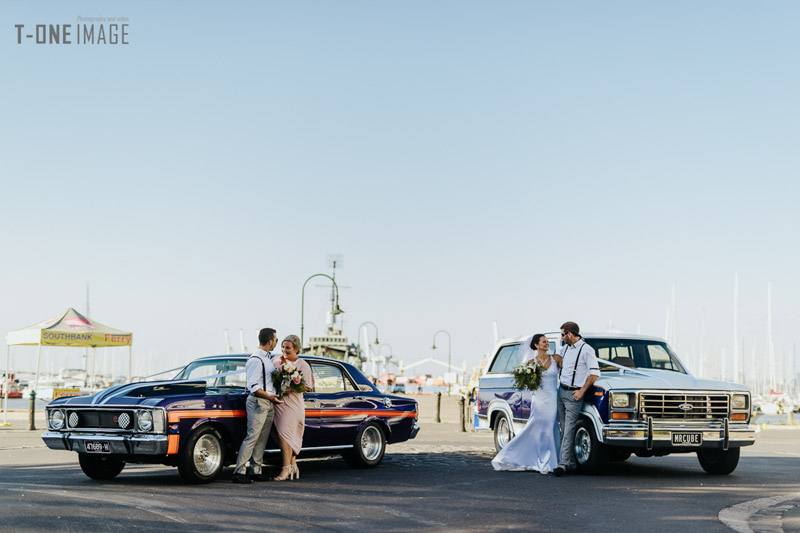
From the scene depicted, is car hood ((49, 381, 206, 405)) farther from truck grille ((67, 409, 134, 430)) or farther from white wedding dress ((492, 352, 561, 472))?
white wedding dress ((492, 352, 561, 472))

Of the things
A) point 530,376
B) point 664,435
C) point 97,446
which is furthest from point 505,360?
point 97,446

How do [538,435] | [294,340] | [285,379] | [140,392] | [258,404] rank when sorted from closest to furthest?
[140,392] → [258,404] → [285,379] → [294,340] → [538,435]

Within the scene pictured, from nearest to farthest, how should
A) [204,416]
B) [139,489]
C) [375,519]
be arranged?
[375,519] → [139,489] → [204,416]

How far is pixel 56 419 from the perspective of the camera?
38.5 ft

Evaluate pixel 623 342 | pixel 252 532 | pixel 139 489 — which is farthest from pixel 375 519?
pixel 623 342

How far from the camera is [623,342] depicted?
15156 millimetres

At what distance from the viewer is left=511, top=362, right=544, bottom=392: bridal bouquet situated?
14.0 metres

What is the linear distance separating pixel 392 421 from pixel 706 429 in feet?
15.2

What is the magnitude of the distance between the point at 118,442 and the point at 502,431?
7378 millimetres

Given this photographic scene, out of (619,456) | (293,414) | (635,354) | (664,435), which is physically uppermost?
(635,354)

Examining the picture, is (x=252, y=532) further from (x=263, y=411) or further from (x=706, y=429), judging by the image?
(x=706, y=429)

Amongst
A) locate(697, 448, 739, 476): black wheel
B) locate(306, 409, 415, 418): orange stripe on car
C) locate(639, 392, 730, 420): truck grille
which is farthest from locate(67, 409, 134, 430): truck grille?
locate(697, 448, 739, 476): black wheel

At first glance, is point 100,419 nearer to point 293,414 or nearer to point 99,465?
point 99,465

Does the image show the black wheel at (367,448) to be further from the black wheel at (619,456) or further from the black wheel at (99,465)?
the black wheel at (619,456)
